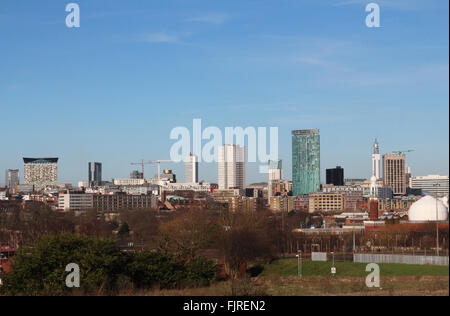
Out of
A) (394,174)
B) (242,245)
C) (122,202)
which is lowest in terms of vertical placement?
(122,202)

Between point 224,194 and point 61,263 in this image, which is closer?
point 61,263

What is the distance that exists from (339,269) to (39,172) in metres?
132

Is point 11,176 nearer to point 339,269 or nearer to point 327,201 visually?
point 327,201

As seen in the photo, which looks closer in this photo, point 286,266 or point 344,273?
point 344,273


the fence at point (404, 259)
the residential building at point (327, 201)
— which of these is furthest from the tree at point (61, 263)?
the residential building at point (327, 201)

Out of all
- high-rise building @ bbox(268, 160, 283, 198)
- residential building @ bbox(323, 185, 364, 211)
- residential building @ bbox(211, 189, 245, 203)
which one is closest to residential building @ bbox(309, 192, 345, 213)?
residential building @ bbox(323, 185, 364, 211)

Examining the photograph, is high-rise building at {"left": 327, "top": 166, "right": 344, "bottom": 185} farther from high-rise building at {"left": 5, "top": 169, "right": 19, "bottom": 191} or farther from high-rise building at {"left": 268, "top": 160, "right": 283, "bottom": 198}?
high-rise building at {"left": 5, "top": 169, "right": 19, "bottom": 191}

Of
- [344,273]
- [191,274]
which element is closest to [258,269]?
[344,273]

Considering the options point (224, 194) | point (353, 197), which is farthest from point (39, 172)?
point (353, 197)

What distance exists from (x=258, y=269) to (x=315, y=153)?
11162 cm

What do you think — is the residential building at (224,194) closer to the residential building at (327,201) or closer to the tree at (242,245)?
the residential building at (327,201)

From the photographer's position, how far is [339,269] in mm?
23609
